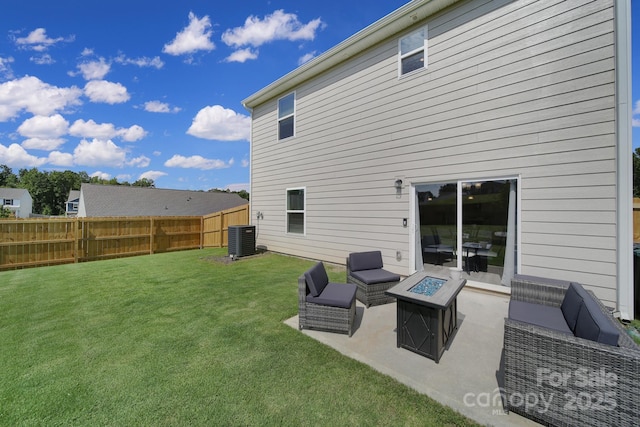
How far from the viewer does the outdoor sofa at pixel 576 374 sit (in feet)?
5.41

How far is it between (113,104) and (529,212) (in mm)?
20211

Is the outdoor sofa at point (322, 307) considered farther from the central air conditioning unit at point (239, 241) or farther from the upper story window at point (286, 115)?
the upper story window at point (286, 115)

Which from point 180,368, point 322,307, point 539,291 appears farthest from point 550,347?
point 180,368

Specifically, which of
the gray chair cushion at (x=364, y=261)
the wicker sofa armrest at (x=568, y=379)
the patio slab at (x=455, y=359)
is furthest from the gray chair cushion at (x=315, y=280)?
the wicker sofa armrest at (x=568, y=379)

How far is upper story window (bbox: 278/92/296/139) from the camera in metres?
8.92

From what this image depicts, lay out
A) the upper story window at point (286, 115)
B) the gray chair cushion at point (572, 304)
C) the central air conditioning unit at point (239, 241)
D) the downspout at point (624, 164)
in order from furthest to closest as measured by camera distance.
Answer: the upper story window at point (286, 115), the central air conditioning unit at point (239, 241), the downspout at point (624, 164), the gray chair cushion at point (572, 304)

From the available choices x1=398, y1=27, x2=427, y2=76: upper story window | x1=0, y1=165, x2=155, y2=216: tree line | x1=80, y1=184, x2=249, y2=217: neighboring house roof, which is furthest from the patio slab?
x1=0, y1=165, x2=155, y2=216: tree line

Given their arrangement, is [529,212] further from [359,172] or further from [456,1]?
[456,1]

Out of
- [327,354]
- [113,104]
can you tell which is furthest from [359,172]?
[113,104]

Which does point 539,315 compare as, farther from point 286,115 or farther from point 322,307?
point 286,115

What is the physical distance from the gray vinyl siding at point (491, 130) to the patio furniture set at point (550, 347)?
1.57m

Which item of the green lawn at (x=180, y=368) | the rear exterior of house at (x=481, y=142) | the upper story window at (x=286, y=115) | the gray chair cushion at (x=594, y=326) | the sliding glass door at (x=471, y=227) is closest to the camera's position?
the gray chair cushion at (x=594, y=326)

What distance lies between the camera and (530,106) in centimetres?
448

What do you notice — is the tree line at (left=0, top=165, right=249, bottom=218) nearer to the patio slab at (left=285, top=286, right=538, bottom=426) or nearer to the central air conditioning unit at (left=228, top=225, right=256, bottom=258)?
the central air conditioning unit at (left=228, top=225, right=256, bottom=258)
